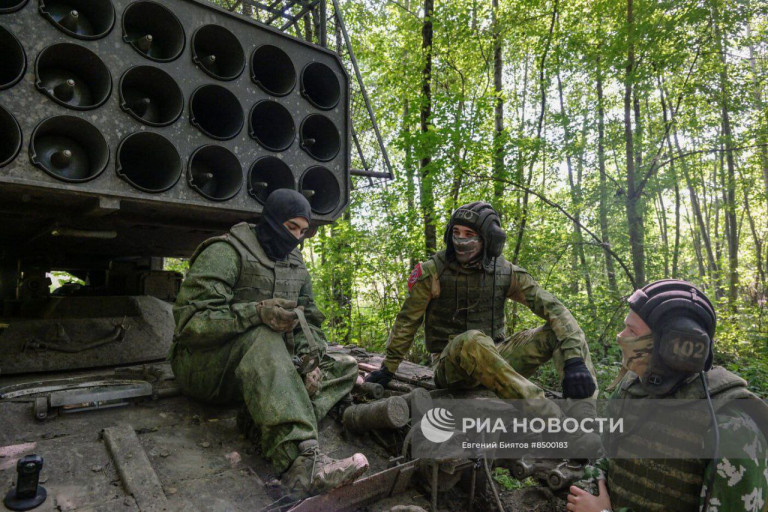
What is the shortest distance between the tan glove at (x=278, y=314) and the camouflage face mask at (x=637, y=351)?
5.11 feet

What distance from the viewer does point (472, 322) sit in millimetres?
3438

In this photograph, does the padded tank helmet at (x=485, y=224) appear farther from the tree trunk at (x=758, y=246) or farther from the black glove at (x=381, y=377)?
the tree trunk at (x=758, y=246)

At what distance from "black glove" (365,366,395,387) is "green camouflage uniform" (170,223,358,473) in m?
0.24

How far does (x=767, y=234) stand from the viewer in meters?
12.7

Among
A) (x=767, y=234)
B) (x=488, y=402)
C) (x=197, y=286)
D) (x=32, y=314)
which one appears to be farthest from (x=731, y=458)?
(x=767, y=234)

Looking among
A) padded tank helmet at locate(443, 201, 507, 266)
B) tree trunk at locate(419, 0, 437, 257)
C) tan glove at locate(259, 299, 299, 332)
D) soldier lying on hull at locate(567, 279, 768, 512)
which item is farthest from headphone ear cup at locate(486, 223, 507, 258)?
tree trunk at locate(419, 0, 437, 257)

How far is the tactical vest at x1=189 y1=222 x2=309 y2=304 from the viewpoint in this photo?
284 centimetres

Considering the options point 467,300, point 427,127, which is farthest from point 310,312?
point 427,127

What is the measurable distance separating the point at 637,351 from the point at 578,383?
3.80 feet

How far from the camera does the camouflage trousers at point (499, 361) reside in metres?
2.55

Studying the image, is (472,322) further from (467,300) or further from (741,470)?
(741,470)

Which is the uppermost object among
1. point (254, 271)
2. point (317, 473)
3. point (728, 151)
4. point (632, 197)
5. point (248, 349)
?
point (728, 151)

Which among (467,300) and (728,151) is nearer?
(467,300)

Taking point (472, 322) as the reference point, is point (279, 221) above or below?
above
